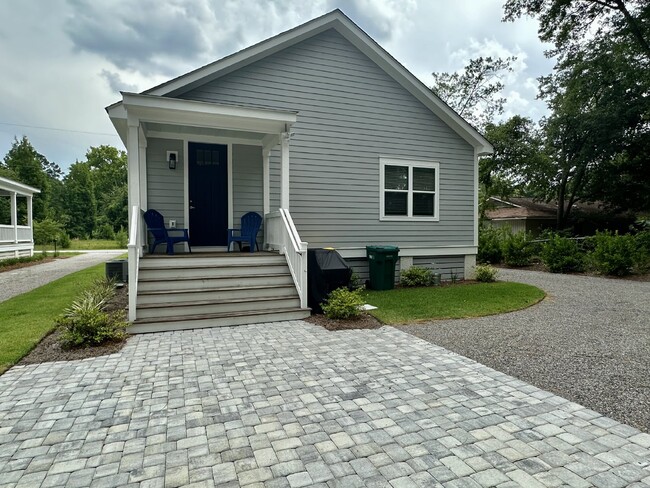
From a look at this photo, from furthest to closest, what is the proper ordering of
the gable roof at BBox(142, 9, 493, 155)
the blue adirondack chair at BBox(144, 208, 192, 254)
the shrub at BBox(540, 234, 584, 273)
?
the shrub at BBox(540, 234, 584, 273), the gable roof at BBox(142, 9, 493, 155), the blue adirondack chair at BBox(144, 208, 192, 254)

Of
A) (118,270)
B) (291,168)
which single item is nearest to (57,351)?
(118,270)

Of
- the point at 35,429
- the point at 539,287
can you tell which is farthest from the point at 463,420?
the point at 539,287

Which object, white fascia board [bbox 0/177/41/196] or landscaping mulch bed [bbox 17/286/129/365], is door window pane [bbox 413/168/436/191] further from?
white fascia board [bbox 0/177/41/196]

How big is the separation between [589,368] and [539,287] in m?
6.11

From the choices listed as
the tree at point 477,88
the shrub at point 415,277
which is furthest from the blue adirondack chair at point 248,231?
the tree at point 477,88

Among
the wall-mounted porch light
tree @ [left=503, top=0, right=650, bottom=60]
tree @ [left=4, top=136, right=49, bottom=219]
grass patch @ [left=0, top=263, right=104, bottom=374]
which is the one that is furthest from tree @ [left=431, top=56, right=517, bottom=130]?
tree @ [left=4, top=136, right=49, bottom=219]

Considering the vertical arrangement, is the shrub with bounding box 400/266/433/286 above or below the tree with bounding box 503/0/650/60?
below

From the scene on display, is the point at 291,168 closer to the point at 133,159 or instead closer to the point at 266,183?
the point at 266,183

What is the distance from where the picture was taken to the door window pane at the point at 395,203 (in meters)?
9.05

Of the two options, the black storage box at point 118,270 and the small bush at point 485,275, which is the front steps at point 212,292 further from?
the small bush at point 485,275

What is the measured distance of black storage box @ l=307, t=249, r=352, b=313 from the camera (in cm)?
623

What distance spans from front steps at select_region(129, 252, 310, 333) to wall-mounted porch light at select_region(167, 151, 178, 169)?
7.18ft

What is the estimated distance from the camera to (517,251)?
14.4 m

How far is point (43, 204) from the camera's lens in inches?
1284
